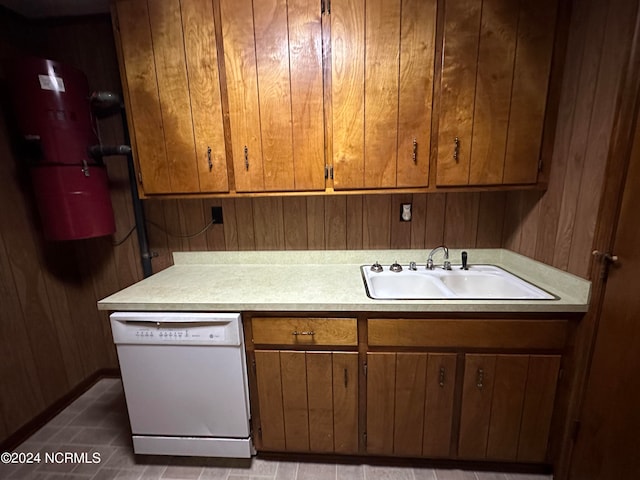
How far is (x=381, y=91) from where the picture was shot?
1.21 meters

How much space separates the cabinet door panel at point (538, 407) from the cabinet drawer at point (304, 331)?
0.80 meters

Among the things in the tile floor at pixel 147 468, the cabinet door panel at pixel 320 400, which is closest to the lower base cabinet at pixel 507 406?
the tile floor at pixel 147 468

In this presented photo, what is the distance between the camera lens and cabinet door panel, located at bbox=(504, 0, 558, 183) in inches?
43.6

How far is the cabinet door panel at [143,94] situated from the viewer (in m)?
1.23

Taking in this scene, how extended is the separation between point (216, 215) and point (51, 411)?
1.65 metres

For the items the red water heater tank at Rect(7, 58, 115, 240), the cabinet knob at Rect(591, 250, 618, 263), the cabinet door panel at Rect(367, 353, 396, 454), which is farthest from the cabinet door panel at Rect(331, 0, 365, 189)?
the red water heater tank at Rect(7, 58, 115, 240)

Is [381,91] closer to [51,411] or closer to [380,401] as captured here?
[380,401]

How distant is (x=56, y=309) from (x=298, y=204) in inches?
69.0

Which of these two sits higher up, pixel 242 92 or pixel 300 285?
pixel 242 92

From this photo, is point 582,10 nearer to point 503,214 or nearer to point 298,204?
point 503,214

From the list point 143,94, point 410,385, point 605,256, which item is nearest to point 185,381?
point 410,385

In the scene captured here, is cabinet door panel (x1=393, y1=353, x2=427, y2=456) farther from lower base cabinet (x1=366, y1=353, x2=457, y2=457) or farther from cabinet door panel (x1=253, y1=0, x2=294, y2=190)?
cabinet door panel (x1=253, y1=0, x2=294, y2=190)

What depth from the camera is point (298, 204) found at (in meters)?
1.64

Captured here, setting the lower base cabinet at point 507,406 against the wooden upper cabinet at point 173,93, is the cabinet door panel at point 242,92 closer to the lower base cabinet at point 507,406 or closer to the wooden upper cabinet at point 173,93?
the wooden upper cabinet at point 173,93
